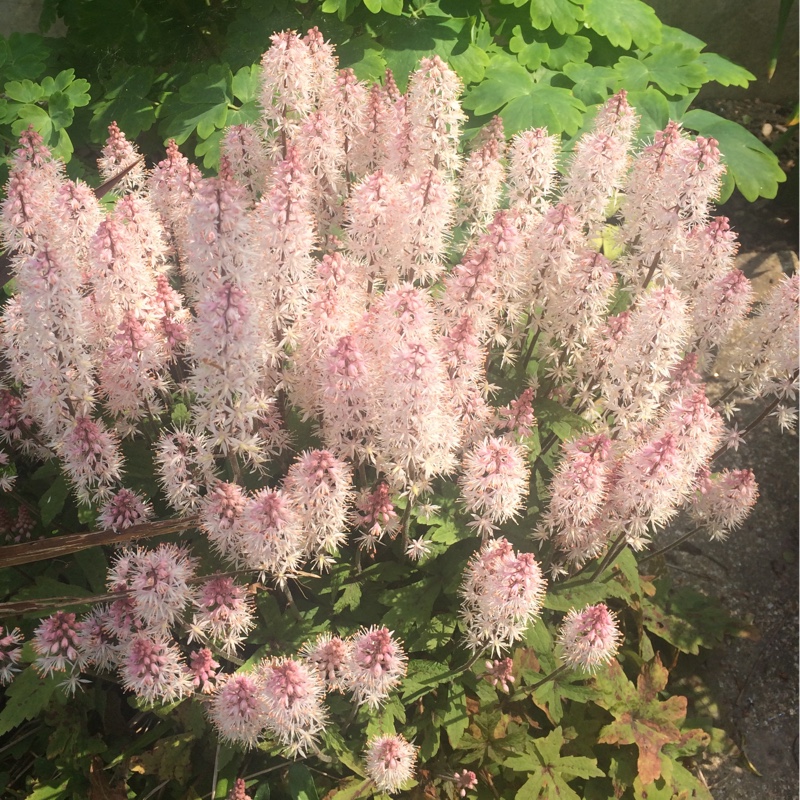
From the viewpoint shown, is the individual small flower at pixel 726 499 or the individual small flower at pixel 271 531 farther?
A: the individual small flower at pixel 726 499

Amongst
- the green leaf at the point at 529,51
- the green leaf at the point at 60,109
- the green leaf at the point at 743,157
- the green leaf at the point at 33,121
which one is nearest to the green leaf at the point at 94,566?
the green leaf at the point at 33,121

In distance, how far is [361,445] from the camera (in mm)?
2672

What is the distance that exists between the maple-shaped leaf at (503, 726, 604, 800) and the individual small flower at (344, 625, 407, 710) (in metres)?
0.90

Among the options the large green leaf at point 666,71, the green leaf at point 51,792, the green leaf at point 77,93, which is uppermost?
the large green leaf at point 666,71

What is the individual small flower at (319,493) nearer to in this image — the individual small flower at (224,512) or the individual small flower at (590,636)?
the individual small flower at (224,512)

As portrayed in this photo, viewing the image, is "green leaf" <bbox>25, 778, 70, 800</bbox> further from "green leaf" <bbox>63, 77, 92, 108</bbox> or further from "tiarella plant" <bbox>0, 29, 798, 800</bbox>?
"green leaf" <bbox>63, 77, 92, 108</bbox>

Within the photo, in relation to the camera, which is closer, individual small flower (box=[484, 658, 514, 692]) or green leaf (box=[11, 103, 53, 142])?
individual small flower (box=[484, 658, 514, 692])

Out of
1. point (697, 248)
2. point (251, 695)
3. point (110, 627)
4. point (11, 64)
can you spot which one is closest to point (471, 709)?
point (251, 695)

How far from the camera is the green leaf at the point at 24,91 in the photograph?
3.82 m

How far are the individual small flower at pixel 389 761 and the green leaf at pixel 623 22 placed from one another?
146 inches

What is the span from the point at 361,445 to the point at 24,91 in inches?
104

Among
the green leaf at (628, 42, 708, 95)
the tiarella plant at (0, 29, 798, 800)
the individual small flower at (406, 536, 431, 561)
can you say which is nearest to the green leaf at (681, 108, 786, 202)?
the green leaf at (628, 42, 708, 95)

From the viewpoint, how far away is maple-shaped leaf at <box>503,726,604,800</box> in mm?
2955

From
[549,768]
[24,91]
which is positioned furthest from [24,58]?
[549,768]
